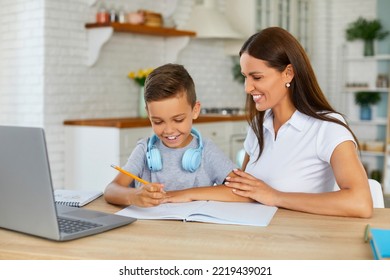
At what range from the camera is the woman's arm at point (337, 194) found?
150cm

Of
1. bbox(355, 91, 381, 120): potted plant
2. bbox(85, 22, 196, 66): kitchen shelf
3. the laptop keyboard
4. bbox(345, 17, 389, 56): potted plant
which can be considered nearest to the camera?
the laptop keyboard

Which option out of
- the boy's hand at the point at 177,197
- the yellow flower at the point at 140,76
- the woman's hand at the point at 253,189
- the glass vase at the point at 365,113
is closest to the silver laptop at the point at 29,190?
the boy's hand at the point at 177,197

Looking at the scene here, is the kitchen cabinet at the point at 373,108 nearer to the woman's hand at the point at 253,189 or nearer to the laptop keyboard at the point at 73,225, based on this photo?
the woman's hand at the point at 253,189

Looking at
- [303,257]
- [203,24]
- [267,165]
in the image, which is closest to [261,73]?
[267,165]

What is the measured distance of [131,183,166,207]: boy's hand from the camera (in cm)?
149

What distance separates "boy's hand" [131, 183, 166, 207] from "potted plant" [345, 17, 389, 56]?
540cm

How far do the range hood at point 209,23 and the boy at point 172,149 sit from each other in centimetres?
352

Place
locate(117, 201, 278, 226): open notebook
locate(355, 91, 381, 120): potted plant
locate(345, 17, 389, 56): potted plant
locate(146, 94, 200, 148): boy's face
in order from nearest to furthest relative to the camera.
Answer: locate(117, 201, 278, 226): open notebook → locate(146, 94, 200, 148): boy's face → locate(345, 17, 389, 56): potted plant → locate(355, 91, 381, 120): potted plant

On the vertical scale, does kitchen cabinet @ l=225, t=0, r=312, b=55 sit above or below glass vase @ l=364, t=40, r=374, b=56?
above

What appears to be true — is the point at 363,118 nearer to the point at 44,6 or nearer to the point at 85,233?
the point at 44,6

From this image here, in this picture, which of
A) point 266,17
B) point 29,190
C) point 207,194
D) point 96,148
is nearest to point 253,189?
point 207,194

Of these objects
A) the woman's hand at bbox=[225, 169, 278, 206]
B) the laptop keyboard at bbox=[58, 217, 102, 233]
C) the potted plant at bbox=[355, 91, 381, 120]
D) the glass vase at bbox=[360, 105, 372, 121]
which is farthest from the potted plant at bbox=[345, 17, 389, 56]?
the laptop keyboard at bbox=[58, 217, 102, 233]

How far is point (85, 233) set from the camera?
1273 mm

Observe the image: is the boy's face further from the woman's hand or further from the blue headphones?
the woman's hand
